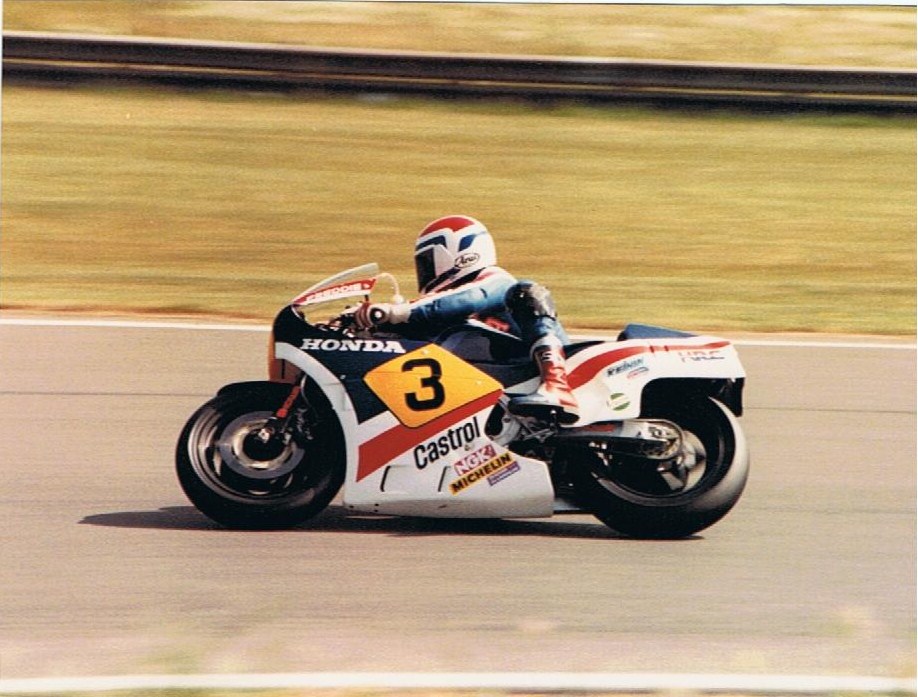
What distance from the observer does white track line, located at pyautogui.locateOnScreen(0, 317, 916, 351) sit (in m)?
11.2

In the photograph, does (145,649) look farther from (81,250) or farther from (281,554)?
(81,250)

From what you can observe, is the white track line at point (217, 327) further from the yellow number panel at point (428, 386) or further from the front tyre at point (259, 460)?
the yellow number panel at point (428, 386)

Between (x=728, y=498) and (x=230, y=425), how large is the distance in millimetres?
2180

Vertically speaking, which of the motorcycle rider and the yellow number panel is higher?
the motorcycle rider

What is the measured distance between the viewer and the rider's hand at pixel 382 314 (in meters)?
7.14

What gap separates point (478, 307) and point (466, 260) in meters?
0.24

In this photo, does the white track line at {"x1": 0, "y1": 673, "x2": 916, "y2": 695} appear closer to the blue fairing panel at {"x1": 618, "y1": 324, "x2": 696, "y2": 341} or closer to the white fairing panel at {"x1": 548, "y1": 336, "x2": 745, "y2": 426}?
the white fairing panel at {"x1": 548, "y1": 336, "x2": 745, "y2": 426}

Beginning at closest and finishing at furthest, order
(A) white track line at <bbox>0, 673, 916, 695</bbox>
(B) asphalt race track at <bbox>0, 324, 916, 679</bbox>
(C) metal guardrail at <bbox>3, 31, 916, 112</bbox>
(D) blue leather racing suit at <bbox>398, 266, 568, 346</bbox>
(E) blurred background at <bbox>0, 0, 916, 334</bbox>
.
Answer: (A) white track line at <bbox>0, 673, 916, 695</bbox> → (B) asphalt race track at <bbox>0, 324, 916, 679</bbox> → (D) blue leather racing suit at <bbox>398, 266, 568, 346</bbox> → (E) blurred background at <bbox>0, 0, 916, 334</bbox> → (C) metal guardrail at <bbox>3, 31, 916, 112</bbox>

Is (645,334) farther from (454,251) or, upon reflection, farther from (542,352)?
(454,251)

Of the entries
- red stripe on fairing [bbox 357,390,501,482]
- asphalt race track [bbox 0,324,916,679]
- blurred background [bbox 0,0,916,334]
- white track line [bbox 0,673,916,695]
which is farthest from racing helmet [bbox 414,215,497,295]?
blurred background [bbox 0,0,916,334]

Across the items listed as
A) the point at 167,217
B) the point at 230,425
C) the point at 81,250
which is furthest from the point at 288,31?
the point at 230,425

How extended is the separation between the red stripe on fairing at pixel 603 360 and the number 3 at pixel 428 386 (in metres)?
0.57

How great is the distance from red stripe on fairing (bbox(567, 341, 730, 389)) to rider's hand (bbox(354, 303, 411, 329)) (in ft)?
2.53

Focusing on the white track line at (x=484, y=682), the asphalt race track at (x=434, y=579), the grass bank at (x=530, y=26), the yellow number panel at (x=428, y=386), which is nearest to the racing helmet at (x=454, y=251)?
the yellow number panel at (x=428, y=386)
